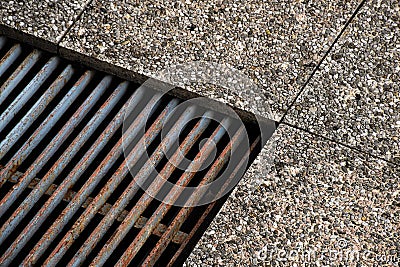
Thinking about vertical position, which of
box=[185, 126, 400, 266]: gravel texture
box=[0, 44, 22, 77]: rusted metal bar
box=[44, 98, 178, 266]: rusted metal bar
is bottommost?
box=[185, 126, 400, 266]: gravel texture

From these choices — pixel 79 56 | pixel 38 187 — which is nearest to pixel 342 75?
pixel 79 56

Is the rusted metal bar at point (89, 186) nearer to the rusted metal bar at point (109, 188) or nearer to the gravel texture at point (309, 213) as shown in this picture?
the rusted metal bar at point (109, 188)

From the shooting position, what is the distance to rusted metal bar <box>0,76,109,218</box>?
2.22 m

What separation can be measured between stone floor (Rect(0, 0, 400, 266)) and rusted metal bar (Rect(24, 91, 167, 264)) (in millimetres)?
146

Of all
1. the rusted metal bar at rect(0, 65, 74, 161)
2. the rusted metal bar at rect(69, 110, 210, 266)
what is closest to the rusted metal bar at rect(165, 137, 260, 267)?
the rusted metal bar at rect(69, 110, 210, 266)

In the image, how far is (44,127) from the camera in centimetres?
236

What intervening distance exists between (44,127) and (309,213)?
1.00 m

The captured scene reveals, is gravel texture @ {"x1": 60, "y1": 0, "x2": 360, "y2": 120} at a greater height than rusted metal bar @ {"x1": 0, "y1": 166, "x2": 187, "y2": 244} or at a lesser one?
greater

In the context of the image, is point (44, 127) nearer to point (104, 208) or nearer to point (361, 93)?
point (104, 208)

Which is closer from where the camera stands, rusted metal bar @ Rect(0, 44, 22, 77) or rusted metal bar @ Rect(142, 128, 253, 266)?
rusted metal bar @ Rect(142, 128, 253, 266)

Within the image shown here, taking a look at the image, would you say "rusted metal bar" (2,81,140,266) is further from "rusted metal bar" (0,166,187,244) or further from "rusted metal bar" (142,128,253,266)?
"rusted metal bar" (142,128,253,266)

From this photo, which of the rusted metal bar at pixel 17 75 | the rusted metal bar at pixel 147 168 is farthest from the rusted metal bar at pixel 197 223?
the rusted metal bar at pixel 17 75

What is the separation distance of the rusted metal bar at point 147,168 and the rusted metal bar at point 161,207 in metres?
0.05

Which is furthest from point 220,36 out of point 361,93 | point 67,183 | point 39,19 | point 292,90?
point 67,183
